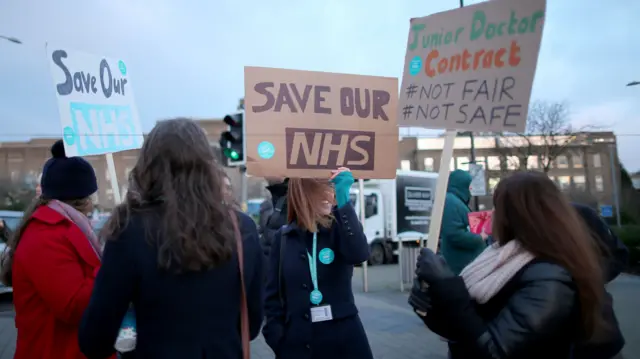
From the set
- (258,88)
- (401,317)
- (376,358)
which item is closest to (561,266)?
(258,88)

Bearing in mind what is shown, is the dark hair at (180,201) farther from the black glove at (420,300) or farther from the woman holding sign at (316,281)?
the woman holding sign at (316,281)

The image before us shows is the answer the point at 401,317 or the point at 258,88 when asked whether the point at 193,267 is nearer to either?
the point at 258,88

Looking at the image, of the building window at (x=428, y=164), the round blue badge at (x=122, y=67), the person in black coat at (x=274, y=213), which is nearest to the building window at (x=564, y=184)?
the person in black coat at (x=274, y=213)

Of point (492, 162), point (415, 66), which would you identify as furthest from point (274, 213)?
point (492, 162)

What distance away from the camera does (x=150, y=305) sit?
1.88 m

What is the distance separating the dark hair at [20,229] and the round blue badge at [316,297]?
1.27 m

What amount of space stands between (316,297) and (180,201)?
1228mm

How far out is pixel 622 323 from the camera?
25.5 feet

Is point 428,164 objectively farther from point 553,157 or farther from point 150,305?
point 150,305

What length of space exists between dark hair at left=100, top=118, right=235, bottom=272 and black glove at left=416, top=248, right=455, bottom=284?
0.81 m

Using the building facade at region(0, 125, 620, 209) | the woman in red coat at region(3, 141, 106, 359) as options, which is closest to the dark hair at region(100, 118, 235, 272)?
the woman in red coat at region(3, 141, 106, 359)

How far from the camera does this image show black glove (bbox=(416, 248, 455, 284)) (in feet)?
7.07

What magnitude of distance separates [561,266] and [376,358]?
4422 millimetres

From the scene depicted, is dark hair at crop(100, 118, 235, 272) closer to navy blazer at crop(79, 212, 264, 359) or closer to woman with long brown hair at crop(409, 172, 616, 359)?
navy blazer at crop(79, 212, 264, 359)
